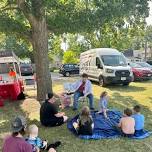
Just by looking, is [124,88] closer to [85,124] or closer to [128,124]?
[128,124]

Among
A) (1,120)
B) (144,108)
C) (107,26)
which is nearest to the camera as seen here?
(1,120)

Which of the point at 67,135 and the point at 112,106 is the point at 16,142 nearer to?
the point at 67,135

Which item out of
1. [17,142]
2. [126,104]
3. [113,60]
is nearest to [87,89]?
[126,104]

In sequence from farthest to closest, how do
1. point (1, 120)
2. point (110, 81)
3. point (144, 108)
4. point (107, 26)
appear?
point (110, 81) → point (107, 26) → point (144, 108) → point (1, 120)

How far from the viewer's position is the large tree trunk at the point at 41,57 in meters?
17.9

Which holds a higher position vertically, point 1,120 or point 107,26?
point 107,26

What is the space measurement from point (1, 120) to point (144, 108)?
231 inches

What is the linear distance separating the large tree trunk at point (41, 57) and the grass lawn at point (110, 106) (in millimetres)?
759

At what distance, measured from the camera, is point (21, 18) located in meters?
20.2

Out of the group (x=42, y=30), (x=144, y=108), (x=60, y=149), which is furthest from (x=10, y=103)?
(x=60, y=149)

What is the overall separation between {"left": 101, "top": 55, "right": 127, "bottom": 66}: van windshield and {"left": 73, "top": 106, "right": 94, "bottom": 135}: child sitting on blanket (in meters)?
13.4

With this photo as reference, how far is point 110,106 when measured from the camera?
1647 centimetres

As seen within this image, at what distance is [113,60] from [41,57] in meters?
7.89

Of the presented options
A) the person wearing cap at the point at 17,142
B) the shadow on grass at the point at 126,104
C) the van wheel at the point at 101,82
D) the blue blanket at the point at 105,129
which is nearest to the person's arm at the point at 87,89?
the blue blanket at the point at 105,129
